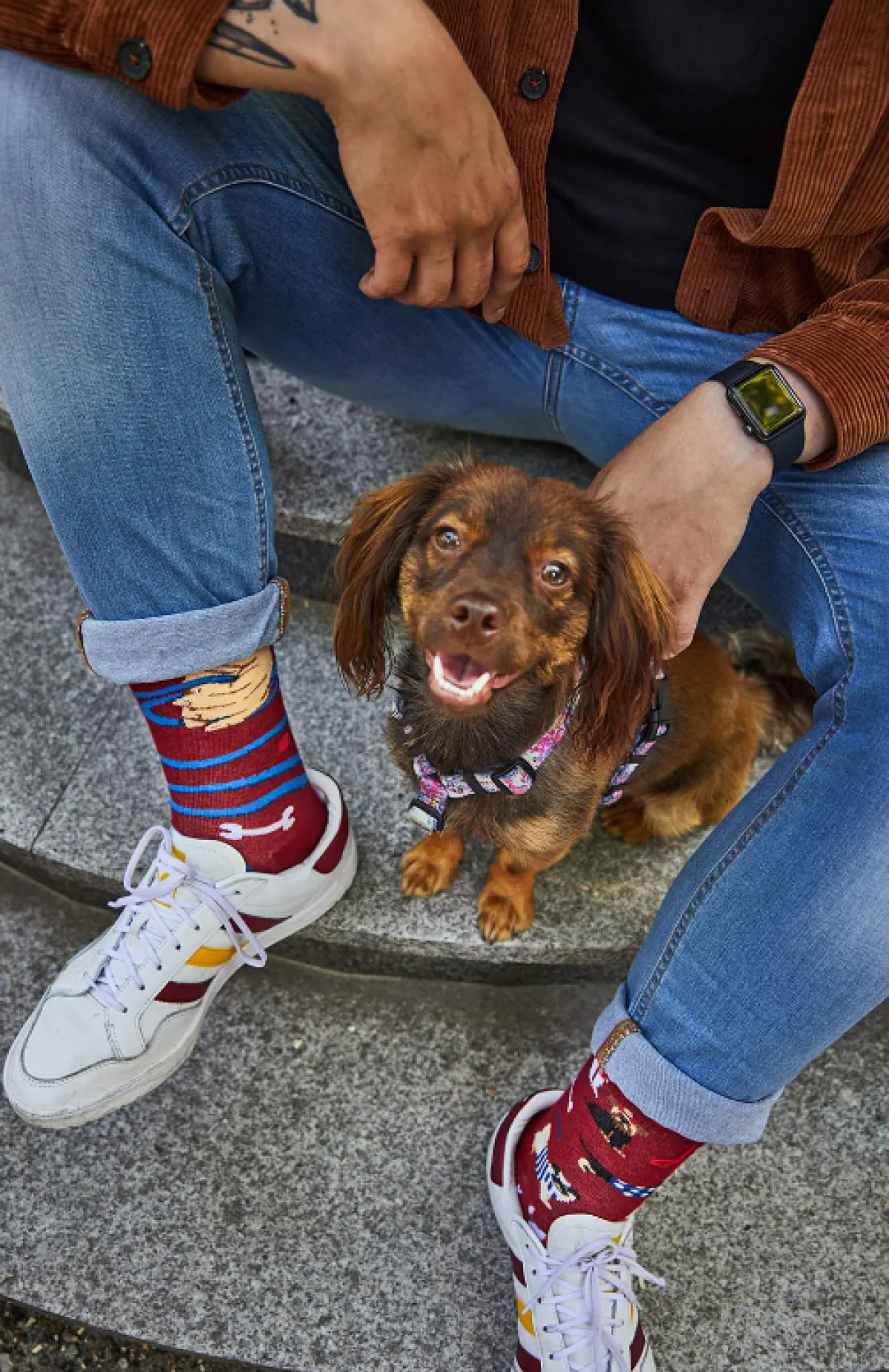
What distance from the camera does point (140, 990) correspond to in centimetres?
189

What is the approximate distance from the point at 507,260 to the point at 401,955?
1401 mm

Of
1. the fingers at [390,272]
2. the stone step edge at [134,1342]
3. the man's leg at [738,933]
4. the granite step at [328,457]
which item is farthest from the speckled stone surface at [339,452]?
the stone step edge at [134,1342]

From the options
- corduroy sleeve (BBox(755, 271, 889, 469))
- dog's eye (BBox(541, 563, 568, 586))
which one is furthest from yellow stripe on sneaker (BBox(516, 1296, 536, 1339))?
corduroy sleeve (BBox(755, 271, 889, 469))

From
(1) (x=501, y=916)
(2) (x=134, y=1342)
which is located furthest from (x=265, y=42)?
(2) (x=134, y=1342)

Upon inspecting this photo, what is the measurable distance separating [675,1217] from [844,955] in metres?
0.89

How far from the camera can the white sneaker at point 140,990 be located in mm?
1873

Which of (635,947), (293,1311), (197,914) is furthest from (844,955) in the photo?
(293,1311)

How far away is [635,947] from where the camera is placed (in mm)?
2232

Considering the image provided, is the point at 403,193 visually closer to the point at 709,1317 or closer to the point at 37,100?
the point at 37,100

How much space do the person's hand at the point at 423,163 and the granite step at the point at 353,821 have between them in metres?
1.11

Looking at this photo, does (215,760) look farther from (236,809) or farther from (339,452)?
(339,452)

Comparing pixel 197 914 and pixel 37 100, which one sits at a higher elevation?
pixel 37 100

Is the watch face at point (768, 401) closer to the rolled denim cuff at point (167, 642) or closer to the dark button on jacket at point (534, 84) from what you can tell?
the dark button on jacket at point (534, 84)

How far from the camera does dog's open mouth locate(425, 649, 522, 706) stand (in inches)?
63.2
